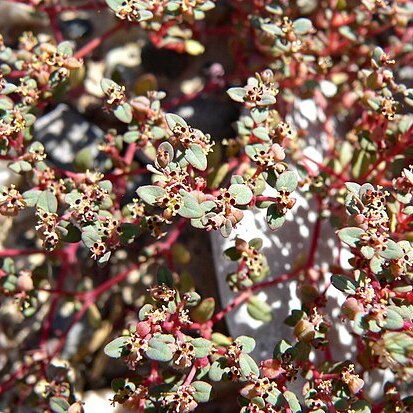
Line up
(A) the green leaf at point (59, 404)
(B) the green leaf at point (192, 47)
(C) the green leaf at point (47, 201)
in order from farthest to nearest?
1. (B) the green leaf at point (192, 47)
2. (A) the green leaf at point (59, 404)
3. (C) the green leaf at point (47, 201)

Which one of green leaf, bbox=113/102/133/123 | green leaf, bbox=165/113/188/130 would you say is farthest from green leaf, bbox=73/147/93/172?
green leaf, bbox=165/113/188/130

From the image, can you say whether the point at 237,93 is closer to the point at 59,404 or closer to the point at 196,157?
the point at 196,157

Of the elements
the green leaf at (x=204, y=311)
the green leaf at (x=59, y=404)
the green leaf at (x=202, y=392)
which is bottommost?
the green leaf at (x=59, y=404)

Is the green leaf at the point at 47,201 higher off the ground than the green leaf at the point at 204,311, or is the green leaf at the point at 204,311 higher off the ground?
the green leaf at the point at 47,201

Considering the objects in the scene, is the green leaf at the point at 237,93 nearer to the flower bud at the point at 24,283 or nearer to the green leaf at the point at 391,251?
the green leaf at the point at 391,251

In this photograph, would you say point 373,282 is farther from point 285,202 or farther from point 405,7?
point 405,7

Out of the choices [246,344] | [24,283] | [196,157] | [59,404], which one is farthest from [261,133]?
[59,404]

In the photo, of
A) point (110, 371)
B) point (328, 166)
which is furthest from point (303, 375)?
point (110, 371)

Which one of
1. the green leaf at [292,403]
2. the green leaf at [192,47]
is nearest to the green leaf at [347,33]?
the green leaf at [192,47]
